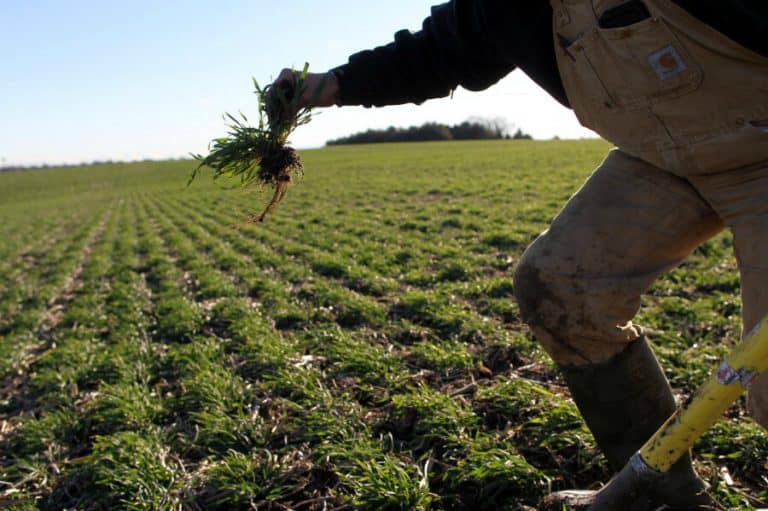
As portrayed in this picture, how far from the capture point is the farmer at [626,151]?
1.65 metres

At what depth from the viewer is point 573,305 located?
2.03 m

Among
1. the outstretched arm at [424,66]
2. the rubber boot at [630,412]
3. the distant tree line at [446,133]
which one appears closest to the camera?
the rubber boot at [630,412]

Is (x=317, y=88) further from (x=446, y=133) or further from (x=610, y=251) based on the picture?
(x=446, y=133)

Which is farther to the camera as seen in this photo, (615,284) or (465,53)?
(465,53)

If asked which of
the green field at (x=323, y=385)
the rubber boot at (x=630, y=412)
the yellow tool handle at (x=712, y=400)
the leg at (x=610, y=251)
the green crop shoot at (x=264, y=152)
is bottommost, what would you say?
the green field at (x=323, y=385)

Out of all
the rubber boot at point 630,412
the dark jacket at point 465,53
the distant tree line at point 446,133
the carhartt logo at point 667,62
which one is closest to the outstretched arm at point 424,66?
the dark jacket at point 465,53

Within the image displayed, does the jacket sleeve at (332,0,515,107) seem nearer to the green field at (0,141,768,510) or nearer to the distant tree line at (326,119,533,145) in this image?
the green field at (0,141,768,510)

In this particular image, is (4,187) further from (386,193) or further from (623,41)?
(623,41)

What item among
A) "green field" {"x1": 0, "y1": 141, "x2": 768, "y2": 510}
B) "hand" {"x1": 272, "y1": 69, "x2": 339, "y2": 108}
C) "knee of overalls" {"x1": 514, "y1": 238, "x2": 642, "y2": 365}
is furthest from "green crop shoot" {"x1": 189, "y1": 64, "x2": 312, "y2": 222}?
"knee of overalls" {"x1": 514, "y1": 238, "x2": 642, "y2": 365}

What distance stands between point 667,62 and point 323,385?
2800 millimetres

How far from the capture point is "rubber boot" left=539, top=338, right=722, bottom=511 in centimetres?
215

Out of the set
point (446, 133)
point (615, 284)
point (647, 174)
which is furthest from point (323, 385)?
point (446, 133)

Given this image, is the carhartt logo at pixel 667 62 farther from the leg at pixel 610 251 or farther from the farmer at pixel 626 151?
the leg at pixel 610 251

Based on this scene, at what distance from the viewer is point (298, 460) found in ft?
9.80
